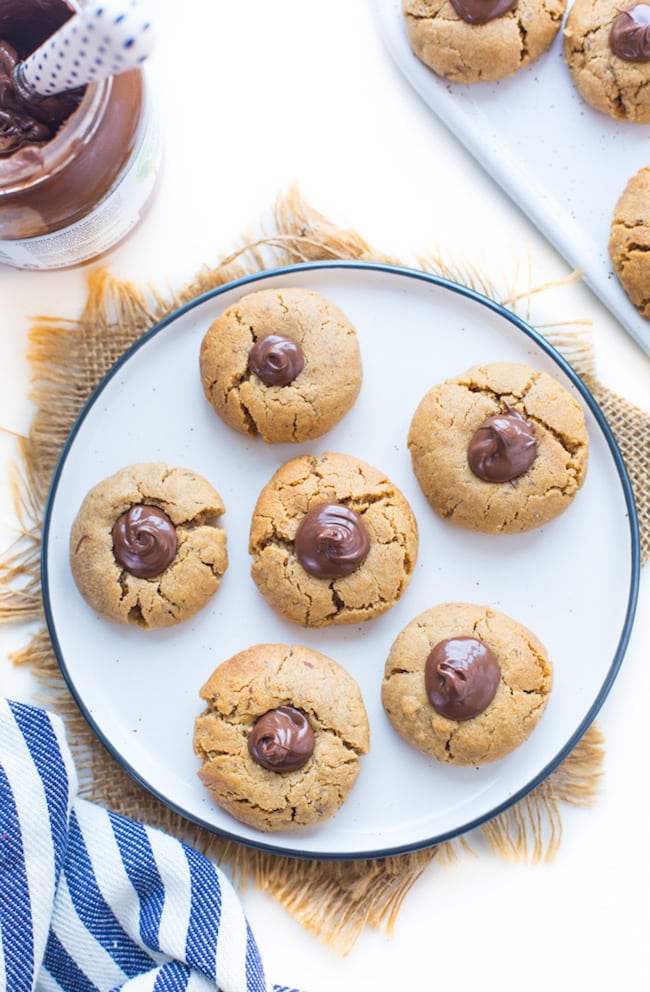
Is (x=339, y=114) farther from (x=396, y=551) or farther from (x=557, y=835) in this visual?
(x=557, y=835)

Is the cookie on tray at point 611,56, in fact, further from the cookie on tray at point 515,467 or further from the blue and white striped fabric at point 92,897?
the blue and white striped fabric at point 92,897

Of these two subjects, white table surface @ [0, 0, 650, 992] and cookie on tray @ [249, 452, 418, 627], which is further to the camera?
white table surface @ [0, 0, 650, 992]

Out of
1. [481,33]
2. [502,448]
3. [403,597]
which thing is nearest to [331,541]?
[403,597]

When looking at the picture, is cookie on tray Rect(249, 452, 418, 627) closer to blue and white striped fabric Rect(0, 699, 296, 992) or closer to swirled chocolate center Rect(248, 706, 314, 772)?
swirled chocolate center Rect(248, 706, 314, 772)

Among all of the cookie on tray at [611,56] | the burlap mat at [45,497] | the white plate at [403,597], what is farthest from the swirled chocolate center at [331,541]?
the cookie on tray at [611,56]

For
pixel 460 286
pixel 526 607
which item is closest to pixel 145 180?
pixel 460 286

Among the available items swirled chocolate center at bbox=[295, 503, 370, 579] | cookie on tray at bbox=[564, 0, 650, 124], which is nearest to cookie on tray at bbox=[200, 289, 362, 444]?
swirled chocolate center at bbox=[295, 503, 370, 579]
